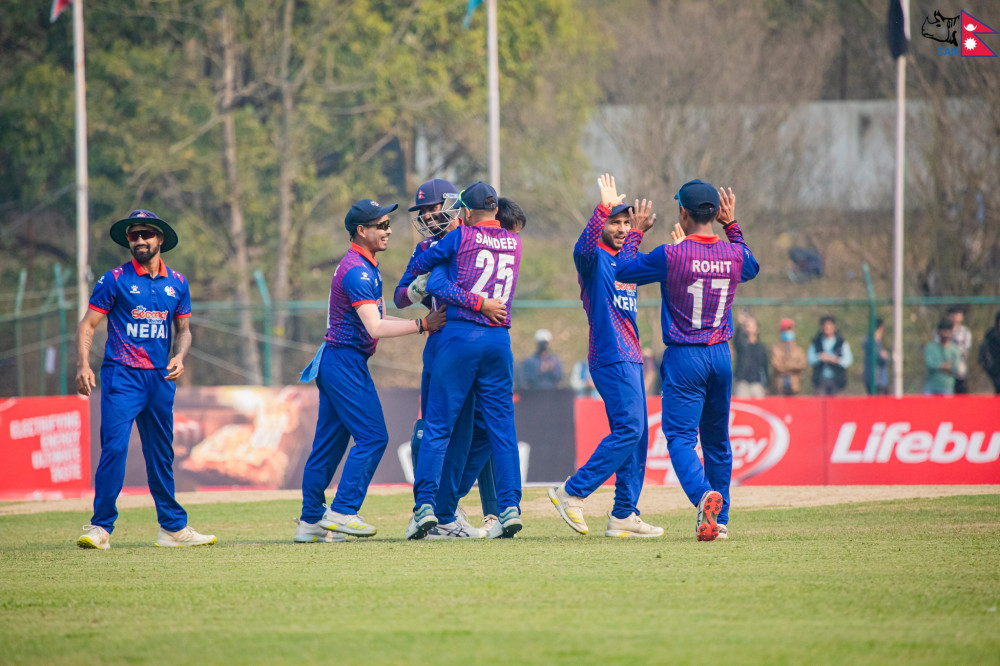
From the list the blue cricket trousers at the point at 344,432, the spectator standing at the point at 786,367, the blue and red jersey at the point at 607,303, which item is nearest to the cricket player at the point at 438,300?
the blue cricket trousers at the point at 344,432

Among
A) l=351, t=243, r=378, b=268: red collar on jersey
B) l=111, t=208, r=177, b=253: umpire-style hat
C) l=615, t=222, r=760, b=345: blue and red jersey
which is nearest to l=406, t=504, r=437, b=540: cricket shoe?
l=351, t=243, r=378, b=268: red collar on jersey

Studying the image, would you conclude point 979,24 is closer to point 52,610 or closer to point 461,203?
point 461,203

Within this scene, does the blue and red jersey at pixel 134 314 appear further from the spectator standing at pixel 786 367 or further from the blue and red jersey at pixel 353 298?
the spectator standing at pixel 786 367

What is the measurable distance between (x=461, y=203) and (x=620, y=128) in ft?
71.6

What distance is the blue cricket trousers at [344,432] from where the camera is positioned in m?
8.02

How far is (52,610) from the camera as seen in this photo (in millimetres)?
5555

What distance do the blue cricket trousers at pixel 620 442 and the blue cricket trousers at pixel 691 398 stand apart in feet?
0.81

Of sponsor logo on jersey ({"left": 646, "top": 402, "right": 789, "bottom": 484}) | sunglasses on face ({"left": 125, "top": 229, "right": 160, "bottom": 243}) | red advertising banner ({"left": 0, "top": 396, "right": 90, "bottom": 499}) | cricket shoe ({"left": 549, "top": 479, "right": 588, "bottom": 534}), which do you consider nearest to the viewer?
cricket shoe ({"left": 549, "top": 479, "right": 588, "bottom": 534})

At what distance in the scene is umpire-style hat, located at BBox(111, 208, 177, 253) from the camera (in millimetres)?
8078

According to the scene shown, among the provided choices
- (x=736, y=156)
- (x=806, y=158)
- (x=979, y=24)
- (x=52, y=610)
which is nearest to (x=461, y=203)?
(x=52, y=610)

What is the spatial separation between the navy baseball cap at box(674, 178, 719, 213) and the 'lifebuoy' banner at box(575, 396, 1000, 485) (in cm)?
638

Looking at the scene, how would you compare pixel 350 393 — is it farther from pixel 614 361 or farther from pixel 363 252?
pixel 614 361

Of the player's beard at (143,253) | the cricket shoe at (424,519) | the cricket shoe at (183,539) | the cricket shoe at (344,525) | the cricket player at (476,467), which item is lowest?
the cricket shoe at (183,539)

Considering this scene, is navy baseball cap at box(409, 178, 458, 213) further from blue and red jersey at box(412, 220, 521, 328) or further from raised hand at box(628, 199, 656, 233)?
raised hand at box(628, 199, 656, 233)
